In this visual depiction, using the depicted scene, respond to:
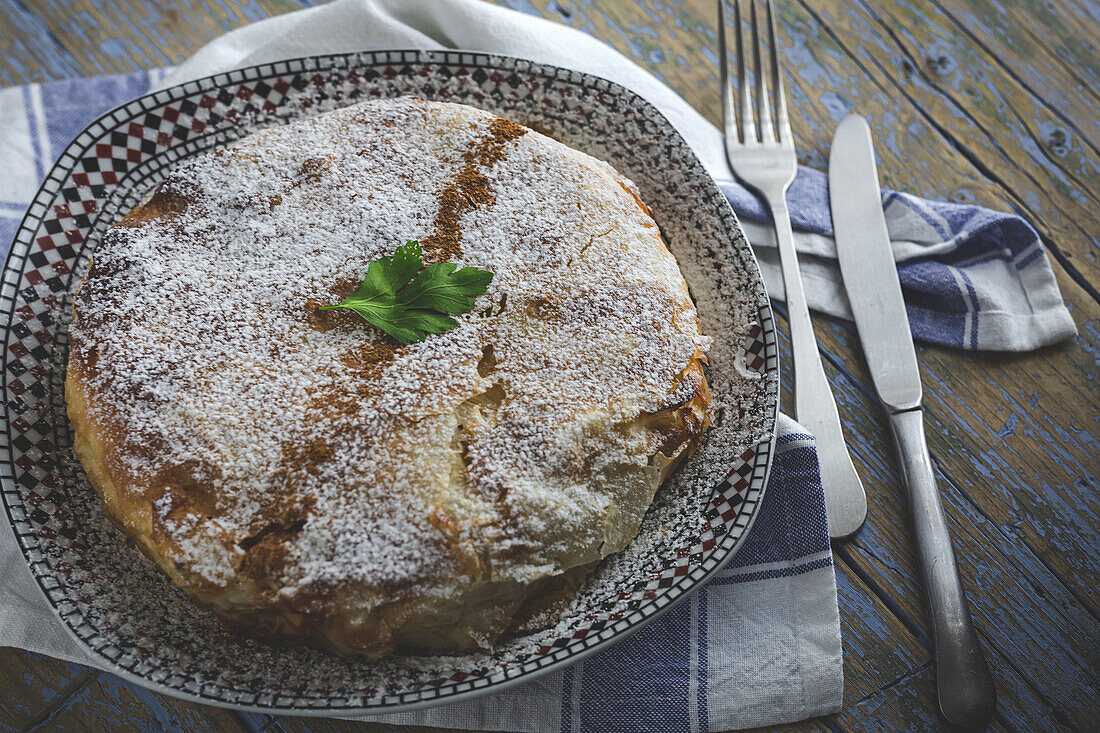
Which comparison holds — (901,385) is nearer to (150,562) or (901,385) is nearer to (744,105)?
(744,105)

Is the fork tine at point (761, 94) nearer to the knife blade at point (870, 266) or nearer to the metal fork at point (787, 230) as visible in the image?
the metal fork at point (787, 230)

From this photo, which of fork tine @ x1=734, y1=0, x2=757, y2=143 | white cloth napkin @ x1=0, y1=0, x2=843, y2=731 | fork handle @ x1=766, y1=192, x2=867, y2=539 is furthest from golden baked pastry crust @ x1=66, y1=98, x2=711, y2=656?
fork tine @ x1=734, y1=0, x2=757, y2=143

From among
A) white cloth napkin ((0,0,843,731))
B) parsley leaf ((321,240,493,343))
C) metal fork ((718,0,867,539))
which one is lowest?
white cloth napkin ((0,0,843,731))

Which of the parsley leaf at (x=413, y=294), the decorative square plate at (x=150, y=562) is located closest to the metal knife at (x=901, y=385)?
the decorative square plate at (x=150, y=562)

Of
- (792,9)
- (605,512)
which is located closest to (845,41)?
(792,9)

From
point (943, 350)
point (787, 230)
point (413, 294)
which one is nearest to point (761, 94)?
point (787, 230)

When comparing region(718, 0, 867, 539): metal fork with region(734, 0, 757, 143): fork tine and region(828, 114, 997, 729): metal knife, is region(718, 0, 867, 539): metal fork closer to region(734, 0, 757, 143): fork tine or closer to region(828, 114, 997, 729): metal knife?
region(734, 0, 757, 143): fork tine

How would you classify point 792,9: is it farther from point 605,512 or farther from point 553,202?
point 605,512
